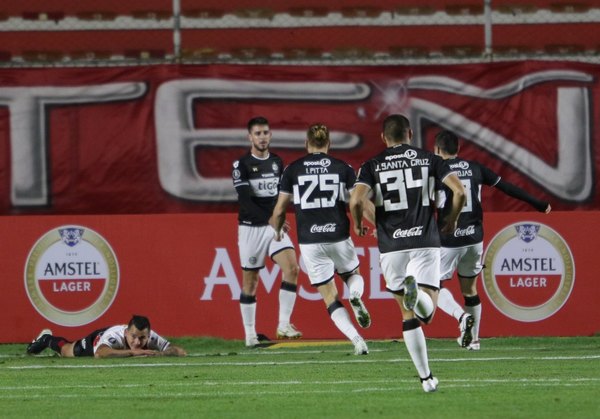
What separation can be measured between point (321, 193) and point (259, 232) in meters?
1.63

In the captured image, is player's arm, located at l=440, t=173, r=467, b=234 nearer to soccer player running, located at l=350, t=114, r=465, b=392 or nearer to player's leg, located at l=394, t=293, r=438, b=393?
soccer player running, located at l=350, t=114, r=465, b=392

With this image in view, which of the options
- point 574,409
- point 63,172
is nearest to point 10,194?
point 63,172

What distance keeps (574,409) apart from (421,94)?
7.55 metres

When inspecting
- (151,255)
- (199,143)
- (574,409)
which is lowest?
(574,409)

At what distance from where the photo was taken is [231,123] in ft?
52.7

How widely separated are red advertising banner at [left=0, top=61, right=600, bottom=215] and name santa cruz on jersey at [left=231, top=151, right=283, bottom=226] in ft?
4.59

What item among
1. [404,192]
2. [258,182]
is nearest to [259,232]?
[258,182]

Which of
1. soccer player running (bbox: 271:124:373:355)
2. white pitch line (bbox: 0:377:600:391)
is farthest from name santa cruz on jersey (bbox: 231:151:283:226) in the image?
white pitch line (bbox: 0:377:600:391)

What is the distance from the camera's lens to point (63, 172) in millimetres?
16031

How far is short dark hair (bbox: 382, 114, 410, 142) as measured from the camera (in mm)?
10016

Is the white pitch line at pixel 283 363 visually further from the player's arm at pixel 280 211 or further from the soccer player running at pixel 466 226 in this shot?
the player's arm at pixel 280 211

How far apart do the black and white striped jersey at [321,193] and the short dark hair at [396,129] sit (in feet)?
9.80

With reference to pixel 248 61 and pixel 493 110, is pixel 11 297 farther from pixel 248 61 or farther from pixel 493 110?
pixel 493 110

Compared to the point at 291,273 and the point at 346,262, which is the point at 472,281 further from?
the point at 291,273
